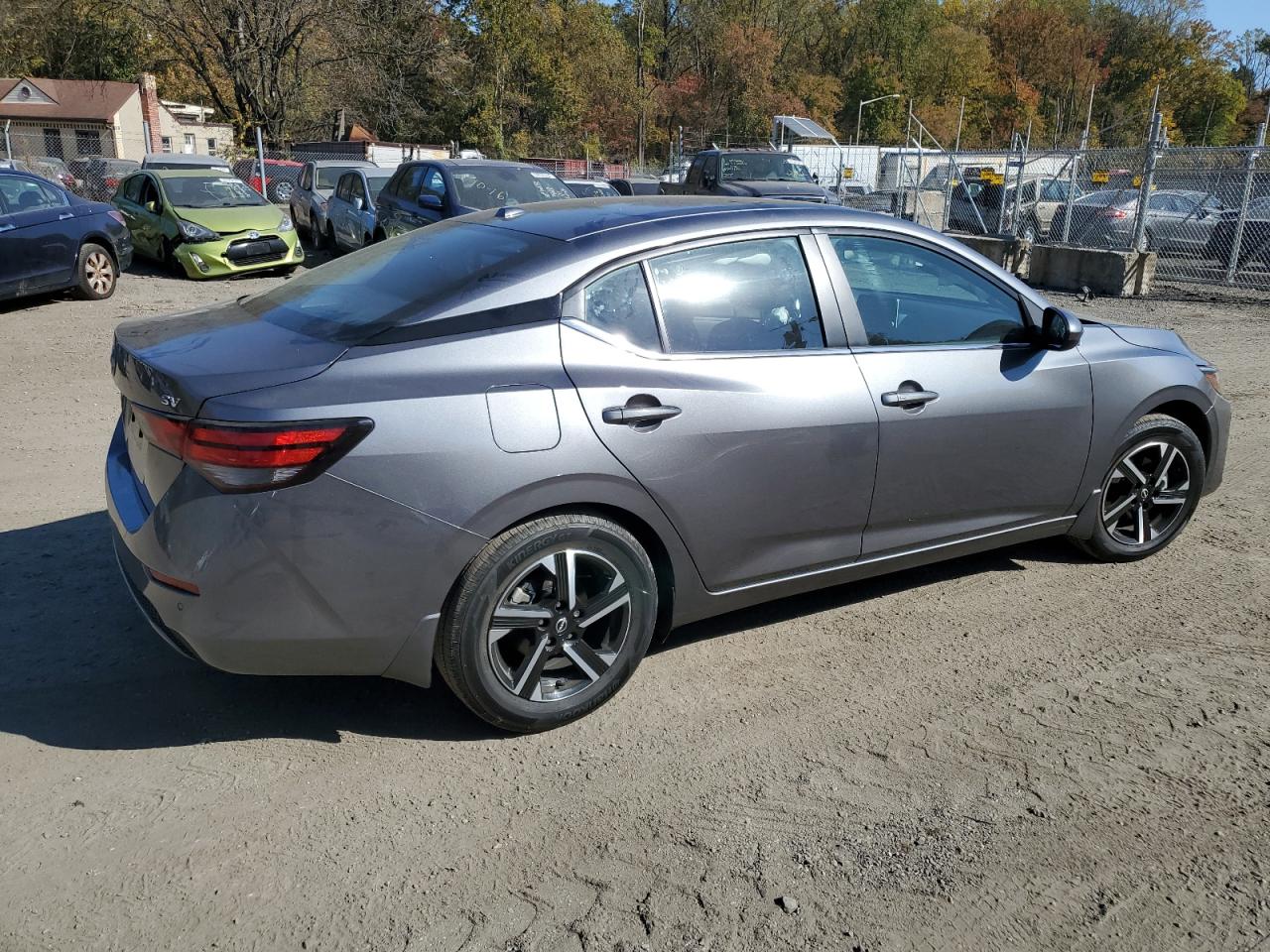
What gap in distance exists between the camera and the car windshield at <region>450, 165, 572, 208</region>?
12.5 m

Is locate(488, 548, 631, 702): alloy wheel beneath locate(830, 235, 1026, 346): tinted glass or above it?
beneath

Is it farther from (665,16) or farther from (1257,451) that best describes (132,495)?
(665,16)

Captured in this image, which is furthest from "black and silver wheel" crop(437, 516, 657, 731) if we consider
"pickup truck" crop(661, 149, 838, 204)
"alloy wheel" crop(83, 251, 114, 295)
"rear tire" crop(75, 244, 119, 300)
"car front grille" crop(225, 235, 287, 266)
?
"pickup truck" crop(661, 149, 838, 204)

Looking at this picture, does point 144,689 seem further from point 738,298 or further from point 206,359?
point 738,298

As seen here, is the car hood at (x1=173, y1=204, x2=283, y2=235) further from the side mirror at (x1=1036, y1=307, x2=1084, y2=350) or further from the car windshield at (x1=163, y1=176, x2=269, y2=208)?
the side mirror at (x1=1036, y1=307, x2=1084, y2=350)

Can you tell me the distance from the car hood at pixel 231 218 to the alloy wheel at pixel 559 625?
12957 millimetres

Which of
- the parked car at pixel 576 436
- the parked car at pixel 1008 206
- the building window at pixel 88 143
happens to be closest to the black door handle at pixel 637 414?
the parked car at pixel 576 436

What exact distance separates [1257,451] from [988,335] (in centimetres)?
379

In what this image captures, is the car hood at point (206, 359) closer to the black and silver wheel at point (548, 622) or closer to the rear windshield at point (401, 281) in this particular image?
the rear windshield at point (401, 281)

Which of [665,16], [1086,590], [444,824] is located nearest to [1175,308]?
[1086,590]

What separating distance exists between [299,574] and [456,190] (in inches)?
404

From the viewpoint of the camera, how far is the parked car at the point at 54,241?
11016 mm

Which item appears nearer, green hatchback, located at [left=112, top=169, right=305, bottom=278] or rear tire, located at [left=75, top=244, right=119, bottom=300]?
rear tire, located at [left=75, top=244, right=119, bottom=300]

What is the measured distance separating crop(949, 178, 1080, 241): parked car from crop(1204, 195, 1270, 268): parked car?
102 inches
